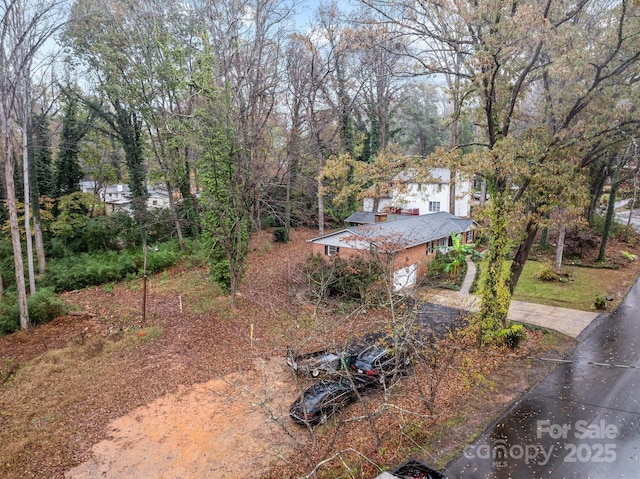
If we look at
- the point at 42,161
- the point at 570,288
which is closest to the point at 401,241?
the point at 570,288

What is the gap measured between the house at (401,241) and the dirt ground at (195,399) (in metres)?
3.33

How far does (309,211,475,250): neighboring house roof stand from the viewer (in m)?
17.6

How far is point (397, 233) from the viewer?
18.3m

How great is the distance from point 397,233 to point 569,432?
1084 centimetres

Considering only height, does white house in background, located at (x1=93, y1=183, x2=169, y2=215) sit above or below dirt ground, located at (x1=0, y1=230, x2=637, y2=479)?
above

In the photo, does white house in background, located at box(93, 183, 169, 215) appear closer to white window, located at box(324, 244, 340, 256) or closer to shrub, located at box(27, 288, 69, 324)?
shrub, located at box(27, 288, 69, 324)

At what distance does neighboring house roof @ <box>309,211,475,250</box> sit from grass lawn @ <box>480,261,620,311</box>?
4.22m

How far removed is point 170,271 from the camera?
22219 mm

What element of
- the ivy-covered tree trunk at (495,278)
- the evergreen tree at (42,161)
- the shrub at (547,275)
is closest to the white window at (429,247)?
the shrub at (547,275)

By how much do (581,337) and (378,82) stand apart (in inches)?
944

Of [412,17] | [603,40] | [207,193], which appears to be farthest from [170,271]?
[603,40]

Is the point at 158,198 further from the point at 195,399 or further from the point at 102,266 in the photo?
the point at 195,399

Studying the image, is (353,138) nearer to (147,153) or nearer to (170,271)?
(147,153)

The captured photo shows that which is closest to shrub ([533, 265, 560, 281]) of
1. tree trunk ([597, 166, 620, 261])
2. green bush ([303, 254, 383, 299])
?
tree trunk ([597, 166, 620, 261])
